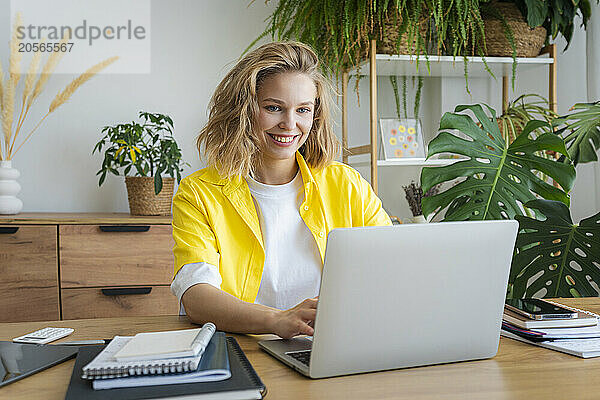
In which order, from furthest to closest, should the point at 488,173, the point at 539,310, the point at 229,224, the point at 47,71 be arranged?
the point at 47,71, the point at 488,173, the point at 229,224, the point at 539,310

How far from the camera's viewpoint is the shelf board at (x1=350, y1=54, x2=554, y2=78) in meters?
2.79

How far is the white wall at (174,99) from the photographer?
3086 millimetres

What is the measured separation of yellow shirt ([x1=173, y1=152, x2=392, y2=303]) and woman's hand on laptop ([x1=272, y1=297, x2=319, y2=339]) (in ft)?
1.06

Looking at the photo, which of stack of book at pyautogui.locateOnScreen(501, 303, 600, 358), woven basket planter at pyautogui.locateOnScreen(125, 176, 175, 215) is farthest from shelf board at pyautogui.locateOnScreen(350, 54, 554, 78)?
stack of book at pyautogui.locateOnScreen(501, 303, 600, 358)

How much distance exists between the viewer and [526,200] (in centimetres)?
209

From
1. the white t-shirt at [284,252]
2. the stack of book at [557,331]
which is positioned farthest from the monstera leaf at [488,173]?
the stack of book at [557,331]

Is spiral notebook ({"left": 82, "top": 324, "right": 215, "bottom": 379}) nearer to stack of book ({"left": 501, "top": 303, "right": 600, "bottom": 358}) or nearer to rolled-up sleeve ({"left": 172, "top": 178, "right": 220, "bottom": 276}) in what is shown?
rolled-up sleeve ({"left": 172, "top": 178, "right": 220, "bottom": 276})

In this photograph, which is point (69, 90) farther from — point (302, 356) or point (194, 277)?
point (302, 356)

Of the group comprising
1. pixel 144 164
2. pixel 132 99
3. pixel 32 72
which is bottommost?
pixel 144 164

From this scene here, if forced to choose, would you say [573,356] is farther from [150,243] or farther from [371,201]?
[150,243]

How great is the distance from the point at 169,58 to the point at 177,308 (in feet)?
4.12

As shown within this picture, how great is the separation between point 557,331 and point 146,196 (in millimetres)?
2044

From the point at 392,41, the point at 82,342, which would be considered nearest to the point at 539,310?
the point at 82,342

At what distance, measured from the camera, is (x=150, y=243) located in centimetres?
275
